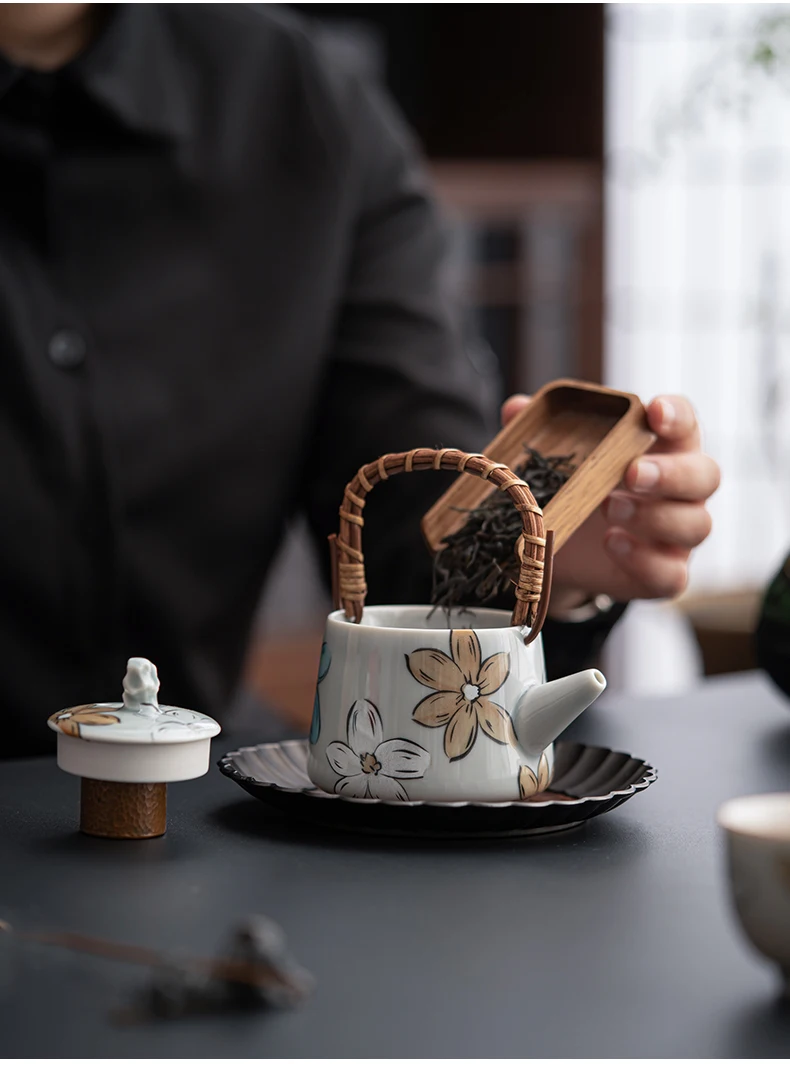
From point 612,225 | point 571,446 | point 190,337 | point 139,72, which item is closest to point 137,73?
point 139,72

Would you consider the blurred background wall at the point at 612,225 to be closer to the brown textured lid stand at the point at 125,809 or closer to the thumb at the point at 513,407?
the thumb at the point at 513,407

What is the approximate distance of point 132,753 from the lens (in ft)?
2.13

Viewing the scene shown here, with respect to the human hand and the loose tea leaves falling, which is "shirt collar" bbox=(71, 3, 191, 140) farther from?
the loose tea leaves falling

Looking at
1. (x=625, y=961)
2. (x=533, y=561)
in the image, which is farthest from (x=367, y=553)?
(x=625, y=961)

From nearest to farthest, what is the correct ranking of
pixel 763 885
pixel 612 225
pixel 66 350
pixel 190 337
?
pixel 763 885 < pixel 66 350 < pixel 190 337 < pixel 612 225

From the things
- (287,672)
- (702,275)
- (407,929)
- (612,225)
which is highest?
(612,225)

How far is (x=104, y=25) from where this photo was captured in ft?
4.53

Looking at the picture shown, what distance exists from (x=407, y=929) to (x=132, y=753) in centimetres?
18

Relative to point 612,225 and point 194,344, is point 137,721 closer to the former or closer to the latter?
point 194,344

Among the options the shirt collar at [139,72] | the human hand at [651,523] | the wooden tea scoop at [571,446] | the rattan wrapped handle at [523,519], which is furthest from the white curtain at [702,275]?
the rattan wrapped handle at [523,519]

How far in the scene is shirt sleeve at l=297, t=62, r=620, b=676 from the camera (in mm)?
1299

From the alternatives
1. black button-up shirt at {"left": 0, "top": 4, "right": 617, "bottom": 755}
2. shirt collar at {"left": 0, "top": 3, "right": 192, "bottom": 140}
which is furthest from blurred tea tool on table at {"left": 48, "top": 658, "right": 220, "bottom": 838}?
shirt collar at {"left": 0, "top": 3, "right": 192, "bottom": 140}

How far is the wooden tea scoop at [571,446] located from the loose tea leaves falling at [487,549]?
0.02m
